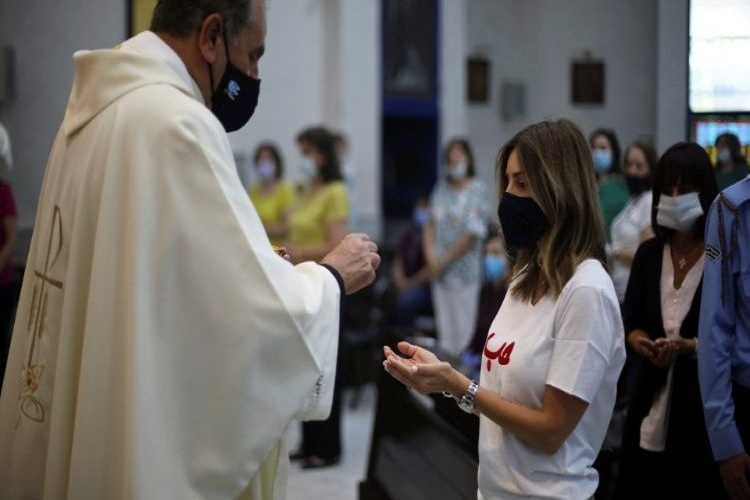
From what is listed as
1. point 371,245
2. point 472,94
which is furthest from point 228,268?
point 472,94

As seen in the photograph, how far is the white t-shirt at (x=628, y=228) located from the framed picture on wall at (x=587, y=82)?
0.37 meters

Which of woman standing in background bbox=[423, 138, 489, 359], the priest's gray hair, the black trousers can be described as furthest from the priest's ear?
woman standing in background bbox=[423, 138, 489, 359]

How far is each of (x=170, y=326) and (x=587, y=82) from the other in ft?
6.15

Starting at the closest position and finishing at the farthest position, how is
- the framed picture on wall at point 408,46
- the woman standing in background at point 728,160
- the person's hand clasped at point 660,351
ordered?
the person's hand clasped at point 660,351 → the woman standing in background at point 728,160 → the framed picture on wall at point 408,46

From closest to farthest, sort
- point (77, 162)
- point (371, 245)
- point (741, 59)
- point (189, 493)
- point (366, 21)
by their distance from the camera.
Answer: point (189, 493)
point (77, 162)
point (371, 245)
point (741, 59)
point (366, 21)

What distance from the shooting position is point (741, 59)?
10.4 ft

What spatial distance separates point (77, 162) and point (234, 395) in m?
0.61

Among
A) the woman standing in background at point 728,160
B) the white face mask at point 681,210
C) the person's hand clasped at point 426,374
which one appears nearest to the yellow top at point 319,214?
the woman standing in background at point 728,160

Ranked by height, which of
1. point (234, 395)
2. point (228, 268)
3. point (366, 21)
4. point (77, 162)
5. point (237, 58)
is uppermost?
point (366, 21)

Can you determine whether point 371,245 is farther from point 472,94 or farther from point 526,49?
Result: point 472,94

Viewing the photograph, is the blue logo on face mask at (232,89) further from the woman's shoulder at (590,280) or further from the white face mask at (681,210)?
the white face mask at (681,210)

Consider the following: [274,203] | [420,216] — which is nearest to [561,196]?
[274,203]

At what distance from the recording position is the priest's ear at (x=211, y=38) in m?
2.37

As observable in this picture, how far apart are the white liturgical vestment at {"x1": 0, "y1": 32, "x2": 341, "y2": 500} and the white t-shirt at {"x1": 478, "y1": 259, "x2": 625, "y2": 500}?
1.55 feet
